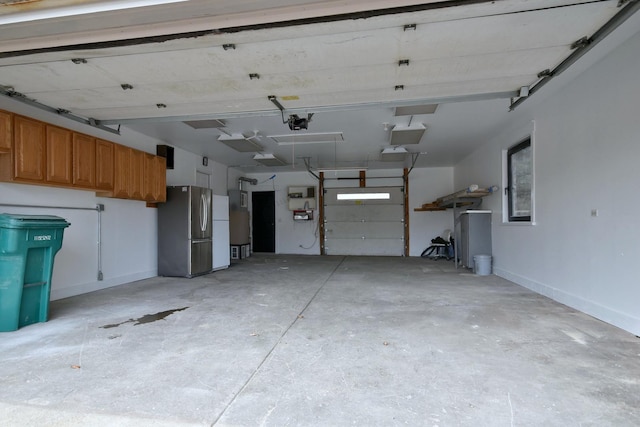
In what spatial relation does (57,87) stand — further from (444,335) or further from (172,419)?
(444,335)

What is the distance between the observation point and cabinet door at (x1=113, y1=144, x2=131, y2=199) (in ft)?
16.0

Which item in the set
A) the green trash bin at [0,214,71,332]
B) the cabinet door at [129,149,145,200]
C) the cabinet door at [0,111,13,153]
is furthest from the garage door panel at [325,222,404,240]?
the cabinet door at [0,111,13,153]

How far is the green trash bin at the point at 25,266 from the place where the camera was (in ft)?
9.79

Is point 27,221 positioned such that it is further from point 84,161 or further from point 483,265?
point 483,265

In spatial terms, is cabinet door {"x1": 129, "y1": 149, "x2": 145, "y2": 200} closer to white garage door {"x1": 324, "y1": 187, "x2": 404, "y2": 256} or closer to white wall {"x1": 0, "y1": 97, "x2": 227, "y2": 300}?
white wall {"x1": 0, "y1": 97, "x2": 227, "y2": 300}

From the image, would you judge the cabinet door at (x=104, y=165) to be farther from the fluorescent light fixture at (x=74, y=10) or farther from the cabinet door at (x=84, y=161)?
the fluorescent light fixture at (x=74, y=10)

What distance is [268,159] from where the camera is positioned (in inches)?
315

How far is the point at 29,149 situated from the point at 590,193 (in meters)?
6.01

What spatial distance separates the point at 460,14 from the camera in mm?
2146

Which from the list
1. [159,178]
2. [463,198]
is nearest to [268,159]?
[159,178]

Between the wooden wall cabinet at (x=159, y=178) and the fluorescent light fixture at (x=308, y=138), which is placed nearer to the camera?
the wooden wall cabinet at (x=159, y=178)

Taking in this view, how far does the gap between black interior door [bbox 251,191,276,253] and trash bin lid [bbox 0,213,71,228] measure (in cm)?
726

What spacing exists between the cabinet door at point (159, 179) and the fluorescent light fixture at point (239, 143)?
1105 millimetres

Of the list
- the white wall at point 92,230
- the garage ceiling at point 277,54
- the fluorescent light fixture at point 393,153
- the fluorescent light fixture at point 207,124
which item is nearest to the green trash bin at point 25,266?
the white wall at point 92,230
